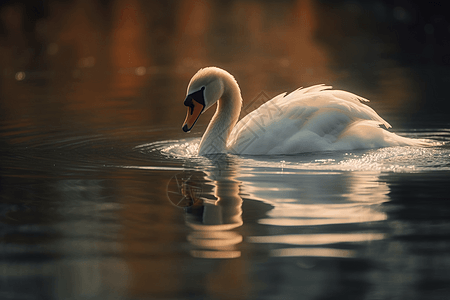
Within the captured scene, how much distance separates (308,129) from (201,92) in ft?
5.25

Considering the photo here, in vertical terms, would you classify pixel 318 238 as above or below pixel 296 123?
below

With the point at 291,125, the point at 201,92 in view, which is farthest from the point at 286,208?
the point at 201,92

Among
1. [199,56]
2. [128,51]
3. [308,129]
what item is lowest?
[308,129]

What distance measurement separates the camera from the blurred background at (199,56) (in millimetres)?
14391

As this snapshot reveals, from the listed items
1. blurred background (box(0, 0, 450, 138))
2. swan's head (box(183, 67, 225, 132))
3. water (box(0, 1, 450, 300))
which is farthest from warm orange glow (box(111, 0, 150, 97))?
swan's head (box(183, 67, 225, 132))

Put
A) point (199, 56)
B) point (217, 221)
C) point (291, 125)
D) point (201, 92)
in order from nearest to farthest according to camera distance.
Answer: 1. point (217, 221)
2. point (291, 125)
3. point (201, 92)
4. point (199, 56)

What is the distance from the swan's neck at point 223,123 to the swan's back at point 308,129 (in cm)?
17

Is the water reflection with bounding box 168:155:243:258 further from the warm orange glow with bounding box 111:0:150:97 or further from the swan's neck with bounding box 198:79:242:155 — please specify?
the warm orange glow with bounding box 111:0:150:97

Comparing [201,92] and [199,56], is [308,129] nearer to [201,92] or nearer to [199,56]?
[201,92]

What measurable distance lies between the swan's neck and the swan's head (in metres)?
0.22

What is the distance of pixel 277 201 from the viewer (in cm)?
663

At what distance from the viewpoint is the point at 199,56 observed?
90.3 feet

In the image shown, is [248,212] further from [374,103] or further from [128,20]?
[128,20]

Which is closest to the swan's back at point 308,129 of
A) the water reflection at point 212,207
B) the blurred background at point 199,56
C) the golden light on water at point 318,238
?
the water reflection at point 212,207
